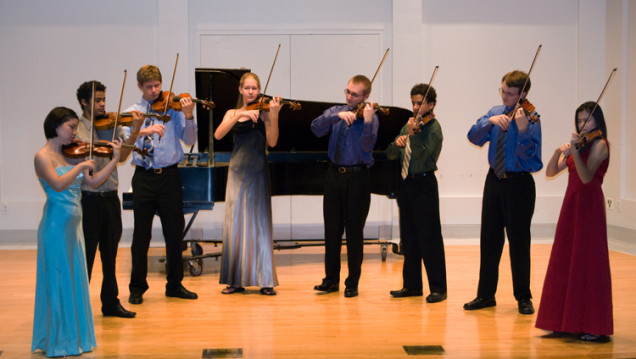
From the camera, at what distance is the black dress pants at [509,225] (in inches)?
166

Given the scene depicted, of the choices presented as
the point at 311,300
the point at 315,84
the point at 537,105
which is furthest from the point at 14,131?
the point at 537,105

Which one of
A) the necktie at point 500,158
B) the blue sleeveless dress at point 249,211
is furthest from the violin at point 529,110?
the blue sleeveless dress at point 249,211

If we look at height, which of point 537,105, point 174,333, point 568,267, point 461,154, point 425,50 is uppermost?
point 425,50

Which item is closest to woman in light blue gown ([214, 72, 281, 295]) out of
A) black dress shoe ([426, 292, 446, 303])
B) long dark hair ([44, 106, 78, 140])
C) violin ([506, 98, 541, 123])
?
black dress shoe ([426, 292, 446, 303])

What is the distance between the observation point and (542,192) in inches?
325

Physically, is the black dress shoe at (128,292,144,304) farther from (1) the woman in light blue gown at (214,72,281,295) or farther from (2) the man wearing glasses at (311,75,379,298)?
(2) the man wearing glasses at (311,75,379,298)

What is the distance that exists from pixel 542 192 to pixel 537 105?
1.07 meters

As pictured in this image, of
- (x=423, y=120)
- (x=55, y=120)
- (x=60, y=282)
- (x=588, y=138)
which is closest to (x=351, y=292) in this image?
(x=423, y=120)

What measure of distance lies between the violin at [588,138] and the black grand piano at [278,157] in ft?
7.58

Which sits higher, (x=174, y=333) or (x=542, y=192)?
(x=542, y=192)

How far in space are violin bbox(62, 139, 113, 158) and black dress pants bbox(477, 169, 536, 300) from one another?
235 centimetres

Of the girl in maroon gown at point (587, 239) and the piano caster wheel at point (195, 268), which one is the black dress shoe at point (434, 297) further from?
the piano caster wheel at point (195, 268)

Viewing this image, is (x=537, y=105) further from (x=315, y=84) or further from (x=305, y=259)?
(x=305, y=259)

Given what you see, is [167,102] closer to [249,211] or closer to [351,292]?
[249,211]
